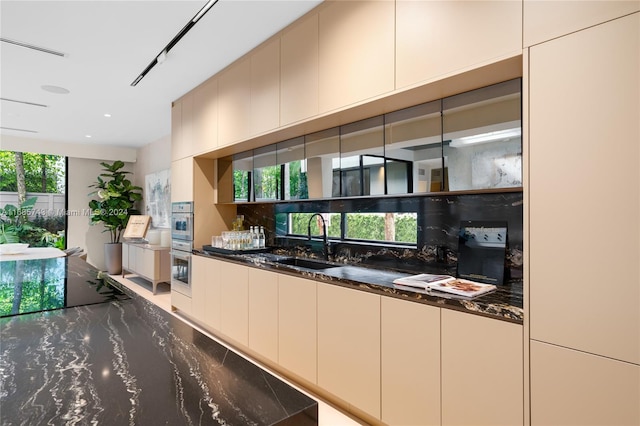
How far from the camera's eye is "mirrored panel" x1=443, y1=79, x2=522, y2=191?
1.78 meters

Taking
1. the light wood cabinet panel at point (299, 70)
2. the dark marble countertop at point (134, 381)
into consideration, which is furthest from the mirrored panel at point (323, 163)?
the dark marble countertop at point (134, 381)

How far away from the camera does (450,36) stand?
5.74 feet

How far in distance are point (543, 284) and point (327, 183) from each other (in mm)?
1687

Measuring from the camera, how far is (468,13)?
1.68m

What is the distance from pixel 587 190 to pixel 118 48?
11.3 ft

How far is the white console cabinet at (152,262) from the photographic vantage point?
18.2 ft

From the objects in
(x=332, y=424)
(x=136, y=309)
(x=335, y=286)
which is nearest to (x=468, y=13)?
(x=335, y=286)

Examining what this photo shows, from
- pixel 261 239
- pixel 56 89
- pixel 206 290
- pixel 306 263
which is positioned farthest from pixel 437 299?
pixel 56 89

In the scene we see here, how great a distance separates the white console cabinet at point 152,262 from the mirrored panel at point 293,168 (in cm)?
331

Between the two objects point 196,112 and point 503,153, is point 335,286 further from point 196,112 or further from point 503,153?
point 196,112

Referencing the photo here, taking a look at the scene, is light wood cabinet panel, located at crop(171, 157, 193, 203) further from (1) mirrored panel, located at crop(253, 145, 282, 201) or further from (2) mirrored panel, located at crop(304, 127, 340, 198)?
(2) mirrored panel, located at crop(304, 127, 340, 198)

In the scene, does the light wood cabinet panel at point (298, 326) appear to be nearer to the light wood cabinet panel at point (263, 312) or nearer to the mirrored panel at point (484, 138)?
the light wood cabinet panel at point (263, 312)

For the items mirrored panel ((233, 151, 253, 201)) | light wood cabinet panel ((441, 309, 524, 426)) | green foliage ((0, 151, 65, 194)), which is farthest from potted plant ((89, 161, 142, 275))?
light wood cabinet panel ((441, 309, 524, 426))

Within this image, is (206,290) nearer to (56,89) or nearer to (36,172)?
(56,89)
